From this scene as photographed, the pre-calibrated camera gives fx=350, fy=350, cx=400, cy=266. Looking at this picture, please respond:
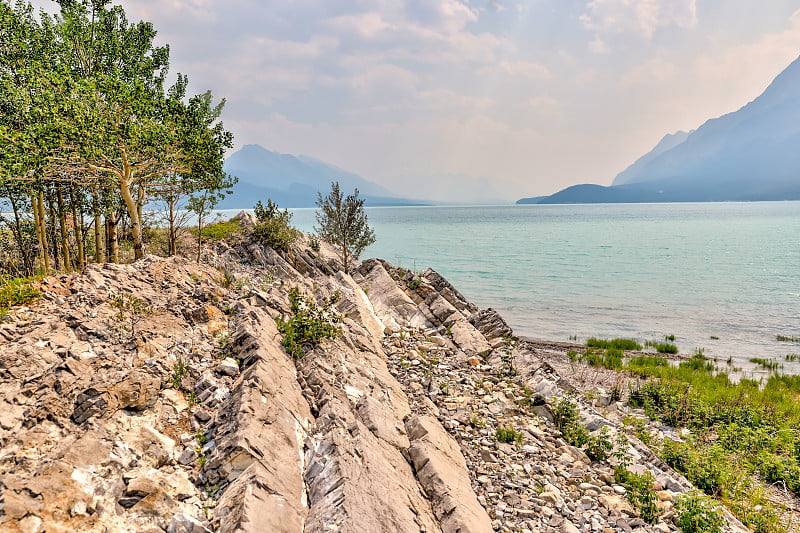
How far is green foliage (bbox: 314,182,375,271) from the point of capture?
35844 mm

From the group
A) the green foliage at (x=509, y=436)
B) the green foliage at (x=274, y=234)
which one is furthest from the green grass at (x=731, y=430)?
the green foliage at (x=274, y=234)

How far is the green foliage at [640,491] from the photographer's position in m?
8.41

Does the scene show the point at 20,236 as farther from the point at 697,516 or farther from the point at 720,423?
the point at 720,423

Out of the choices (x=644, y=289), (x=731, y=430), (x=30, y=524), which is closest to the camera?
(x=30, y=524)

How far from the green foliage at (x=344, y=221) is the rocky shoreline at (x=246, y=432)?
22.3 m

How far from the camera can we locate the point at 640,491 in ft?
30.1

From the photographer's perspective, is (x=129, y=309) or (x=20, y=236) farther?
(x=20, y=236)

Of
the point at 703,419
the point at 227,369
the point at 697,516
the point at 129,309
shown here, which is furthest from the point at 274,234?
the point at 703,419

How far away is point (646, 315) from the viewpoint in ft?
124

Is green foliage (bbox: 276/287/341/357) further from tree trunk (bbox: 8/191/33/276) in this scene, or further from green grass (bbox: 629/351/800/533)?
tree trunk (bbox: 8/191/33/276)

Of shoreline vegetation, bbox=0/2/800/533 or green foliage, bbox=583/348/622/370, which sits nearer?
shoreline vegetation, bbox=0/2/800/533

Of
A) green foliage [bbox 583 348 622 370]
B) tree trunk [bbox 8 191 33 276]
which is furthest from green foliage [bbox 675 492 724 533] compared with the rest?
tree trunk [bbox 8 191 33 276]

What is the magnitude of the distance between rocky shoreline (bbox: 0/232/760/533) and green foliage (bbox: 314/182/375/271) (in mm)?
22262

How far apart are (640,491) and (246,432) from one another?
9948mm
